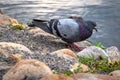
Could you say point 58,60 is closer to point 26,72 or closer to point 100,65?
point 100,65

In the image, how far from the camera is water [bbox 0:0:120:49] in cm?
957

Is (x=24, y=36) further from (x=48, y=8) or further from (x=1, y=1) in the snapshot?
(x=1, y=1)

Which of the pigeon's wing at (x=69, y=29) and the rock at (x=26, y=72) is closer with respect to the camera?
the rock at (x=26, y=72)

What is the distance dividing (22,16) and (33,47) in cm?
470

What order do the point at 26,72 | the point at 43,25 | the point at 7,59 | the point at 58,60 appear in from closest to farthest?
the point at 26,72
the point at 7,59
the point at 58,60
the point at 43,25

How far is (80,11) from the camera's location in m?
11.4

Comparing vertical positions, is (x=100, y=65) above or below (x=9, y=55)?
below

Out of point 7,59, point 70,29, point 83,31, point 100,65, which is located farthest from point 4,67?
point 83,31

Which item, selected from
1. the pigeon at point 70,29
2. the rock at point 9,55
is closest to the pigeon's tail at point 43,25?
the pigeon at point 70,29

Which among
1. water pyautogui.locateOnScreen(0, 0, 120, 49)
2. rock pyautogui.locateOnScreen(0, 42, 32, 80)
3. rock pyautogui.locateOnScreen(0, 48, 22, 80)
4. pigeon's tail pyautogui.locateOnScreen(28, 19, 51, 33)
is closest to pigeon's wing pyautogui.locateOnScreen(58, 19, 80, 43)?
pigeon's tail pyautogui.locateOnScreen(28, 19, 51, 33)

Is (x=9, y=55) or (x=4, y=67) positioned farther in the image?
(x=9, y=55)

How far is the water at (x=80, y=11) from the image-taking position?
377 inches

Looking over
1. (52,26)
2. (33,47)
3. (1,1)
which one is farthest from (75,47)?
(1,1)

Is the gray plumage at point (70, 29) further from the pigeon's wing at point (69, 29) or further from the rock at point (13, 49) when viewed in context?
the rock at point (13, 49)
